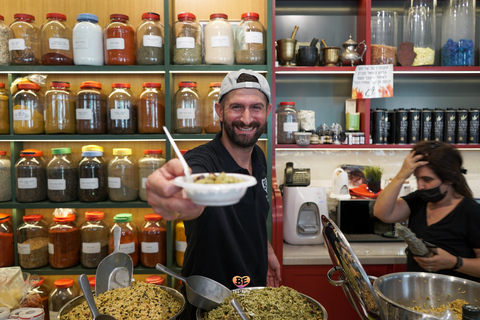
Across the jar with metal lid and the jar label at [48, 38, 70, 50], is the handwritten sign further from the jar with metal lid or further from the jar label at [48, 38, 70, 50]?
the jar with metal lid

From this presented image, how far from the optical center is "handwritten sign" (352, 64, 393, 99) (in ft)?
8.40

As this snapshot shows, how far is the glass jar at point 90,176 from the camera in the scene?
7.54ft

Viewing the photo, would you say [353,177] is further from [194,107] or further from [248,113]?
[248,113]

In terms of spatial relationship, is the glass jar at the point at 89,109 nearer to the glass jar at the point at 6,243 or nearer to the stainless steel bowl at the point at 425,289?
the glass jar at the point at 6,243

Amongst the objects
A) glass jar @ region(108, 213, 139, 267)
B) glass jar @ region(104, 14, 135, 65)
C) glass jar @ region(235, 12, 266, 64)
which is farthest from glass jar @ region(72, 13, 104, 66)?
glass jar @ region(108, 213, 139, 267)

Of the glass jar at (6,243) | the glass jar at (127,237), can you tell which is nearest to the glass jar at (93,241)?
the glass jar at (127,237)

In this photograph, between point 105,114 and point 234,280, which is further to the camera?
point 105,114

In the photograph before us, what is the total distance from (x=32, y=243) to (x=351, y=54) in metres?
2.32

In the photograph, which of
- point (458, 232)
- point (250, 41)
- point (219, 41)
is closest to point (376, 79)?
point (250, 41)

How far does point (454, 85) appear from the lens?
2885 millimetres

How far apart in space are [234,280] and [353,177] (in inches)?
66.3

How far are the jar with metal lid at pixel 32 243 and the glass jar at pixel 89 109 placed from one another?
0.64m

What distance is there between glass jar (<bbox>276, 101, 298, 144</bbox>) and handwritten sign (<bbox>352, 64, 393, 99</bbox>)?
0.48 meters

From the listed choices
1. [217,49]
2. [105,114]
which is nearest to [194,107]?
[217,49]
